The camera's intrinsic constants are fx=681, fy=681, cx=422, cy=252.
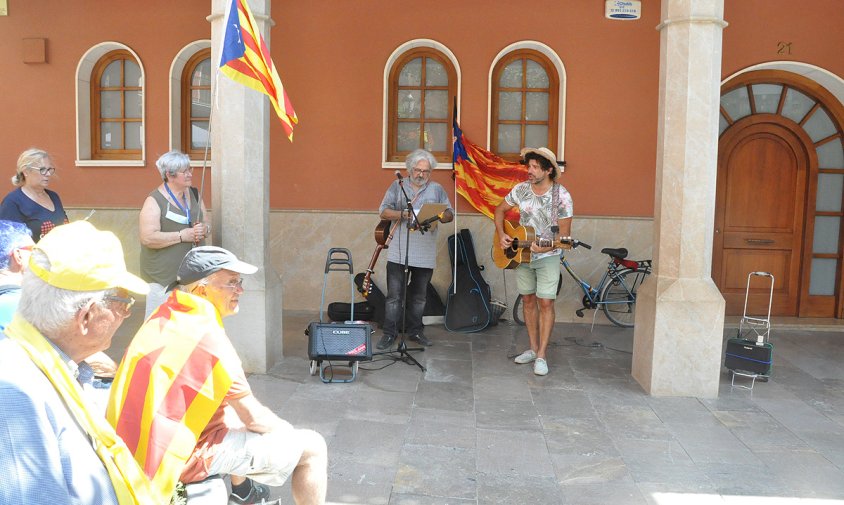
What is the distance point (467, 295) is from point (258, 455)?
524 centimetres

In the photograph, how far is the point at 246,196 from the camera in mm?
5621

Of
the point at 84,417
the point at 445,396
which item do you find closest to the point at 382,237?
the point at 445,396

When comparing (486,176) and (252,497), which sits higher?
(486,176)

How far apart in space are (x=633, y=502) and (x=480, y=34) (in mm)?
5913

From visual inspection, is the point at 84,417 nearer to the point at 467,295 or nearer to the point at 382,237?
the point at 382,237

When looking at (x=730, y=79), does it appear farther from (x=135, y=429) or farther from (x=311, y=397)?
(x=135, y=429)

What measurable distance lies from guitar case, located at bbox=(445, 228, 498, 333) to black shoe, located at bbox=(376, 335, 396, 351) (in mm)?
1074

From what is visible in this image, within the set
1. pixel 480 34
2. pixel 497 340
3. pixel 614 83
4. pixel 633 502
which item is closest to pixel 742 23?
pixel 614 83

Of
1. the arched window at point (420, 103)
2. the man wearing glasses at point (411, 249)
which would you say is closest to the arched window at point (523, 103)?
the arched window at point (420, 103)

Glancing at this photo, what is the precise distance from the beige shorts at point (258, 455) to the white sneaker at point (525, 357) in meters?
3.69

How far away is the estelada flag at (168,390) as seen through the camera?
2141 millimetres

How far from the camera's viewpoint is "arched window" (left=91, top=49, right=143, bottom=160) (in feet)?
28.3

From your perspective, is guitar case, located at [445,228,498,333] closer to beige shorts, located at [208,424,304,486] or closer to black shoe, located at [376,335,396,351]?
black shoe, located at [376,335,396,351]

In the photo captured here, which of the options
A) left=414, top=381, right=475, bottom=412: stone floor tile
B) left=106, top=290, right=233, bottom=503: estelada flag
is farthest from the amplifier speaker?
left=106, top=290, right=233, bottom=503: estelada flag
